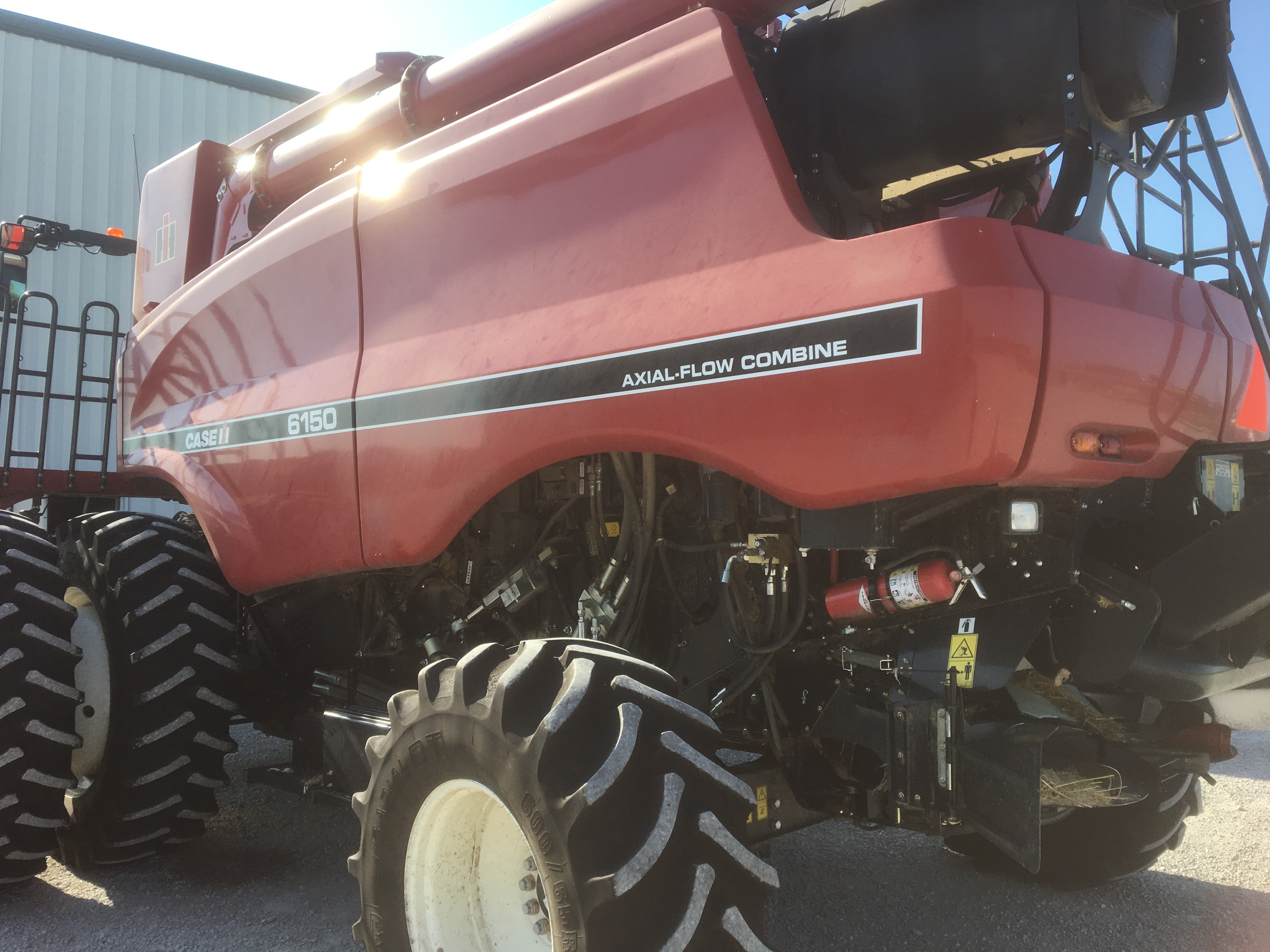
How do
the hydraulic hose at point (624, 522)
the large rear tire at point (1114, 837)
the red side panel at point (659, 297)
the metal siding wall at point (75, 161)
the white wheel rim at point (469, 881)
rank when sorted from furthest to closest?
the metal siding wall at point (75, 161)
the large rear tire at point (1114, 837)
the hydraulic hose at point (624, 522)
the white wheel rim at point (469, 881)
the red side panel at point (659, 297)

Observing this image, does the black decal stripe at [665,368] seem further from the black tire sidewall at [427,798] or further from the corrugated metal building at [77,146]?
the corrugated metal building at [77,146]

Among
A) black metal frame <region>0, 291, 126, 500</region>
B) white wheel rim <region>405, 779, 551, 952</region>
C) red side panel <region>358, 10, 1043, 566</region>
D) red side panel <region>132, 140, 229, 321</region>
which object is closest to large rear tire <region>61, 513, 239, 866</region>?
black metal frame <region>0, 291, 126, 500</region>

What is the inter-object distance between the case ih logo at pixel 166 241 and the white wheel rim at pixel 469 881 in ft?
9.84

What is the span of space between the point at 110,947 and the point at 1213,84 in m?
3.68

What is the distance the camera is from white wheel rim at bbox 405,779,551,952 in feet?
7.52

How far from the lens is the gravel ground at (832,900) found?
10.0ft

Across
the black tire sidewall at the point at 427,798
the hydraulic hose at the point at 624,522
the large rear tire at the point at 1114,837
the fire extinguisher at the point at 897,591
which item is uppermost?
the hydraulic hose at the point at 624,522

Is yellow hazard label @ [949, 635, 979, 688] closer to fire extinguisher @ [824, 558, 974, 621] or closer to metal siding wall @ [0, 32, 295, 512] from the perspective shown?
fire extinguisher @ [824, 558, 974, 621]

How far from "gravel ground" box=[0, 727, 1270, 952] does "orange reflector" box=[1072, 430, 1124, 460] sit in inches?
68.5

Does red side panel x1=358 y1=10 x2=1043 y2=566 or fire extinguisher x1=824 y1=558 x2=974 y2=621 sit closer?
red side panel x1=358 y1=10 x2=1043 y2=566

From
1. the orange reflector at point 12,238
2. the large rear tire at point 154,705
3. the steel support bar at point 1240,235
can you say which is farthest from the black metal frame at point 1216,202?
the orange reflector at point 12,238

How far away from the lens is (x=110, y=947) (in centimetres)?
302

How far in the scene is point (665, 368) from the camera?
213cm

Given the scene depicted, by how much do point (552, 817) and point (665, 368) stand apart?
91cm
